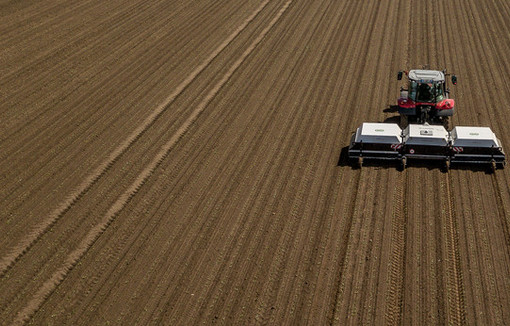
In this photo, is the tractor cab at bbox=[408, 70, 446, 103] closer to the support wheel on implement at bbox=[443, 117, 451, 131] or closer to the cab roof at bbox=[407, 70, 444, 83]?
the cab roof at bbox=[407, 70, 444, 83]

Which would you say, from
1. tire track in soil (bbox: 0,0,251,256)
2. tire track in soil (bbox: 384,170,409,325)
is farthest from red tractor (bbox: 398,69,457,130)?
tire track in soil (bbox: 0,0,251,256)

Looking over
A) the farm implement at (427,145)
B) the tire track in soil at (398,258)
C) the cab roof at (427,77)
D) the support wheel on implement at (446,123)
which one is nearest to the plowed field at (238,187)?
the tire track in soil at (398,258)

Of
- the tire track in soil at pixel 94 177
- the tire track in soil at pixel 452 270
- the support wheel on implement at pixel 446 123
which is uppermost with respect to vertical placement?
the tire track in soil at pixel 94 177

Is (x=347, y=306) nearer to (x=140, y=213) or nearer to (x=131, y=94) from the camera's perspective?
(x=140, y=213)

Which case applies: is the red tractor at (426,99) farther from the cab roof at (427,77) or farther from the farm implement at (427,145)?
the farm implement at (427,145)

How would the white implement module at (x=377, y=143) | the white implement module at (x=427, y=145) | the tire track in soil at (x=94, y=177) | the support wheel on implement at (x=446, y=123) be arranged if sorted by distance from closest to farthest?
the tire track in soil at (x=94, y=177)
the white implement module at (x=427, y=145)
the white implement module at (x=377, y=143)
the support wheel on implement at (x=446, y=123)

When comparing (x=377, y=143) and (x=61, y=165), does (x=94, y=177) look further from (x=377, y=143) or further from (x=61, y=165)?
(x=377, y=143)
